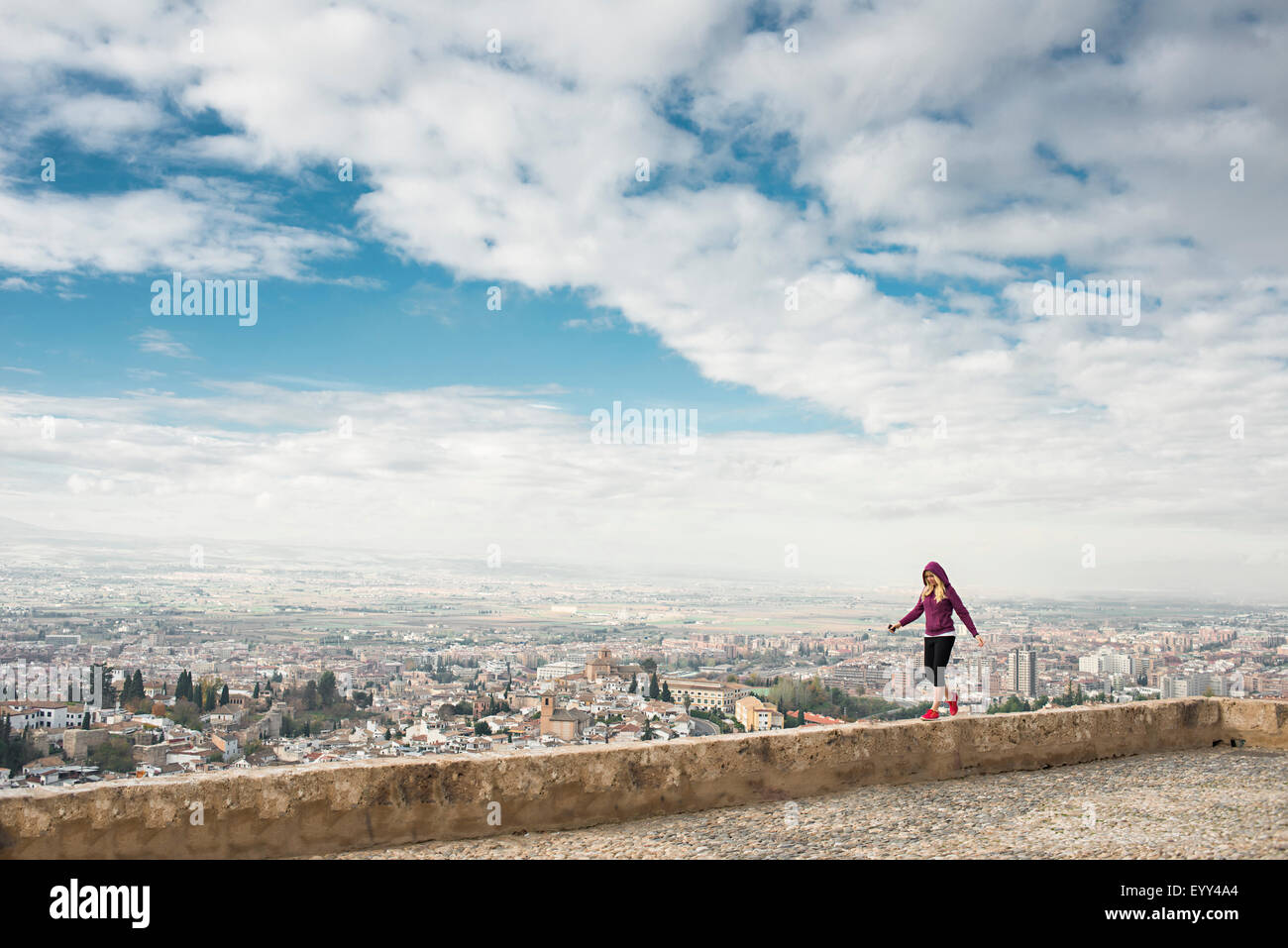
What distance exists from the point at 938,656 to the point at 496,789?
14.1ft

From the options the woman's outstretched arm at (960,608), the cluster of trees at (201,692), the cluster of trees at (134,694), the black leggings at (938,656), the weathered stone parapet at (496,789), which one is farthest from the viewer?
the cluster of trees at (201,692)

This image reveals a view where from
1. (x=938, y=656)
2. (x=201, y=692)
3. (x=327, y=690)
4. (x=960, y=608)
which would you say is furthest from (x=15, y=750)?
(x=960, y=608)

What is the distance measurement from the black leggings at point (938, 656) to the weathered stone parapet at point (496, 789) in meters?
0.67

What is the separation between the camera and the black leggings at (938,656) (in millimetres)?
7297

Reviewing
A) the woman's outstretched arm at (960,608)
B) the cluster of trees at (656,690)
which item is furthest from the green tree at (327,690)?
the woman's outstretched arm at (960,608)

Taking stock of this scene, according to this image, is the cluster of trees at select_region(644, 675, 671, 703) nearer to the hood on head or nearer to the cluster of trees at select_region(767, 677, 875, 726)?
the cluster of trees at select_region(767, 677, 875, 726)

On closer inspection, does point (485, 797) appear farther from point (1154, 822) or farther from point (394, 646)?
point (394, 646)

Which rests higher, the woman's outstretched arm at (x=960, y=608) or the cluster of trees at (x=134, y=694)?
the woman's outstretched arm at (x=960, y=608)

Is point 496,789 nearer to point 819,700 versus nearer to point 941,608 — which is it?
point 941,608

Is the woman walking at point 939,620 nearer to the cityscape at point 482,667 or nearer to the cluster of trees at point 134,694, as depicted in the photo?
the cityscape at point 482,667

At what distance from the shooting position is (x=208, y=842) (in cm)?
455

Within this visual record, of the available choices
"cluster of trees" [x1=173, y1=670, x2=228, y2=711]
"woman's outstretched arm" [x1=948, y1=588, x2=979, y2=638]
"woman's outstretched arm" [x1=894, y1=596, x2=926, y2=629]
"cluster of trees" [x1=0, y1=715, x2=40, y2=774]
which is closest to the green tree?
"cluster of trees" [x1=173, y1=670, x2=228, y2=711]

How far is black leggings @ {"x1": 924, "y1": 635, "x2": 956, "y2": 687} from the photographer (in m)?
7.30
